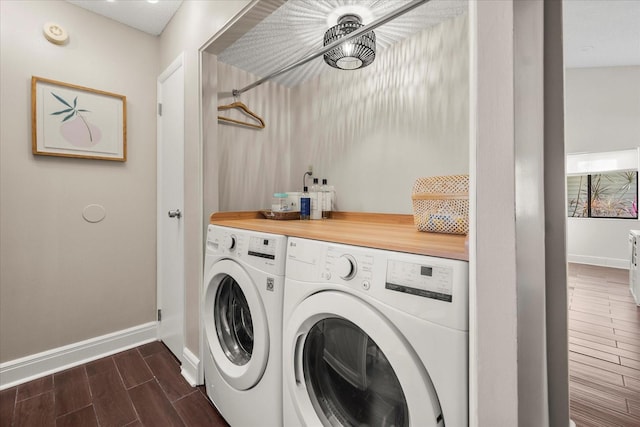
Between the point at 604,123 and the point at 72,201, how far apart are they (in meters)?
6.39

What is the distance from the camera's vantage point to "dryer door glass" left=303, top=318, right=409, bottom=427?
2.67 feet

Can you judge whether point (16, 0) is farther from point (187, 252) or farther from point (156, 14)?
point (187, 252)

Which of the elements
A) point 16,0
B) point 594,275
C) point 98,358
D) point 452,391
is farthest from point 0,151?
point 594,275

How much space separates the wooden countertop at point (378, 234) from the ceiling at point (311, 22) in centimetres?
111

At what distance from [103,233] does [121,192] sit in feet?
1.05

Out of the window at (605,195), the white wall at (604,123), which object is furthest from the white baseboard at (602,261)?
the window at (605,195)

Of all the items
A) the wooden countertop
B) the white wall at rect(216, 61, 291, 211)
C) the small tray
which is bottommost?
the wooden countertop

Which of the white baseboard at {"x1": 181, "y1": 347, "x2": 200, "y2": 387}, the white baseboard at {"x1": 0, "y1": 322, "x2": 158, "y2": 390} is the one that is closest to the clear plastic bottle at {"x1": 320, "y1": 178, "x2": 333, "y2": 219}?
the white baseboard at {"x1": 181, "y1": 347, "x2": 200, "y2": 387}

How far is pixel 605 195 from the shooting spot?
4391 millimetres

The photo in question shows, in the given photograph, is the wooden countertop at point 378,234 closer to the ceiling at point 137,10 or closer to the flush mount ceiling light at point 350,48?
the flush mount ceiling light at point 350,48

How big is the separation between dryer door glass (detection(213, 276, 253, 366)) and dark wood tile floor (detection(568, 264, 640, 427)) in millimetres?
1639

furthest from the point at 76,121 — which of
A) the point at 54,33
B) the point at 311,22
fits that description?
the point at 311,22

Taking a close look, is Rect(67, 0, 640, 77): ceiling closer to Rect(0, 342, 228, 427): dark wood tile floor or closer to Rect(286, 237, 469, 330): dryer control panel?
Rect(286, 237, 469, 330): dryer control panel

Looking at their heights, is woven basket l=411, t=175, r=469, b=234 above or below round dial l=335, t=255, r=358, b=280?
above
